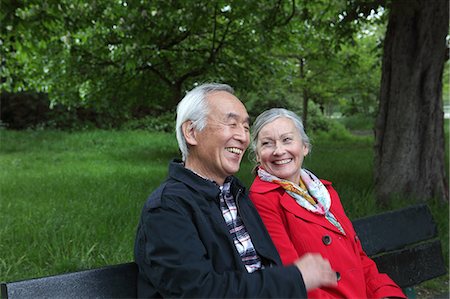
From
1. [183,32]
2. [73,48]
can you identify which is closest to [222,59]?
[183,32]

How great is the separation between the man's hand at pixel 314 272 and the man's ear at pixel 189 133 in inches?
24.0

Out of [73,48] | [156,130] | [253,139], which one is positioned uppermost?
[73,48]

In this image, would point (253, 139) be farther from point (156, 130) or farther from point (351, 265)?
point (156, 130)

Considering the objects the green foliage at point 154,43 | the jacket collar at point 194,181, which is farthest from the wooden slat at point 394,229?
the green foliage at point 154,43

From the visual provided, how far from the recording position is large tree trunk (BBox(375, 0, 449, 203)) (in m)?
6.42

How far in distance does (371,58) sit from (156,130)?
830 centimetres

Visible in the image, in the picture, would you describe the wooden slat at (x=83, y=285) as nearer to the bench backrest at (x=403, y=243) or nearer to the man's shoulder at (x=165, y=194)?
the man's shoulder at (x=165, y=194)

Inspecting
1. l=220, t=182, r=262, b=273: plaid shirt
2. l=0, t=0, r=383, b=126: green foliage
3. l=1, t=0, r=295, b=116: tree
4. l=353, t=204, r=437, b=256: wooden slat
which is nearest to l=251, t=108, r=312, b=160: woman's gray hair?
l=220, t=182, r=262, b=273: plaid shirt

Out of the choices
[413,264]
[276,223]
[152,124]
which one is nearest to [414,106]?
[413,264]

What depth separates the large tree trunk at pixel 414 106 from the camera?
6.42 m

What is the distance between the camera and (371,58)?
19469 millimetres

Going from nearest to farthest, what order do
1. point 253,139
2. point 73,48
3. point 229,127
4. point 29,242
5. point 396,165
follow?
point 229,127
point 253,139
point 29,242
point 396,165
point 73,48

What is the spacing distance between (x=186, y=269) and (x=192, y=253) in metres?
0.06

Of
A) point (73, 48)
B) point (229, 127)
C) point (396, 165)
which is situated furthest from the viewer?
point (73, 48)
